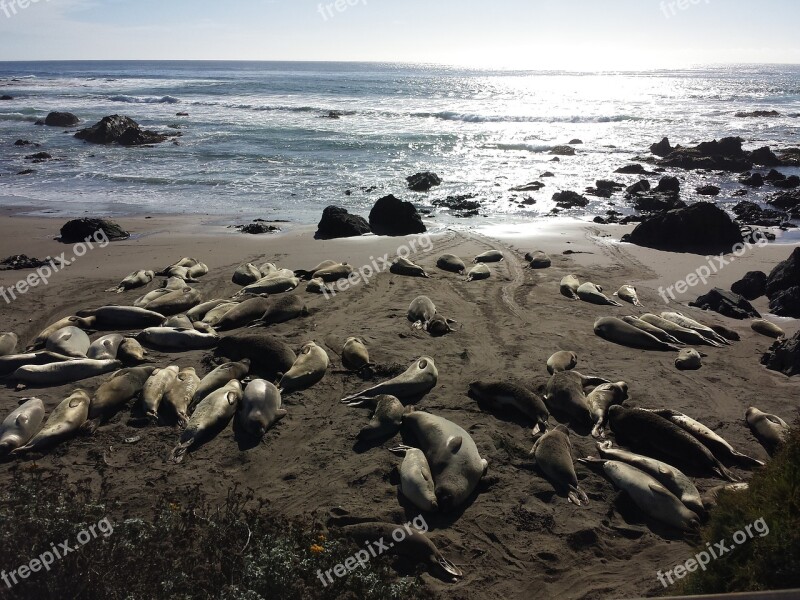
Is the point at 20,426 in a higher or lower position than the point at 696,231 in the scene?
higher

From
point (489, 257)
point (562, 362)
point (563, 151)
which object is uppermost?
point (562, 362)

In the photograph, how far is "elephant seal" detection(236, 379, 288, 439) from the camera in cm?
618

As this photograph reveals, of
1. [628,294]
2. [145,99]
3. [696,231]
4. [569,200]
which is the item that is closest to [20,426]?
[628,294]

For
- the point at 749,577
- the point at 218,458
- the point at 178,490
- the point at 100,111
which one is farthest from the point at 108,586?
the point at 100,111

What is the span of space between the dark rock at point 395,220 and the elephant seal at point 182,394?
7.80 m

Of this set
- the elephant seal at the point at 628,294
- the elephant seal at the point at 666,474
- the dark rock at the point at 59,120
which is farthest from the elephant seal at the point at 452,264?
the dark rock at the point at 59,120

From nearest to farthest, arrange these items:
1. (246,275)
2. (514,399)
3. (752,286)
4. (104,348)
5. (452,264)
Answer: (514,399) → (104,348) → (752,286) → (246,275) → (452,264)

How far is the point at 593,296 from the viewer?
32.9 ft

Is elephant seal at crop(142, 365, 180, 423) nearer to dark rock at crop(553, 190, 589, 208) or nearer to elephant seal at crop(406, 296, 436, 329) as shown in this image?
elephant seal at crop(406, 296, 436, 329)

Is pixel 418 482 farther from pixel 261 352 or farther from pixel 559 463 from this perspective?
pixel 261 352

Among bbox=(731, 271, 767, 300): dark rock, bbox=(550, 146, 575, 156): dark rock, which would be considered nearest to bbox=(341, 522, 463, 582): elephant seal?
bbox=(731, 271, 767, 300): dark rock

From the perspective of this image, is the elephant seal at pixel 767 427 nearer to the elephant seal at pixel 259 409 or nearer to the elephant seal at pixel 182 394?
Result: the elephant seal at pixel 259 409

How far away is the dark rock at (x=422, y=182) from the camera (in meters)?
19.3

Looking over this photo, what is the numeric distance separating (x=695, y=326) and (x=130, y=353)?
7.55 meters
